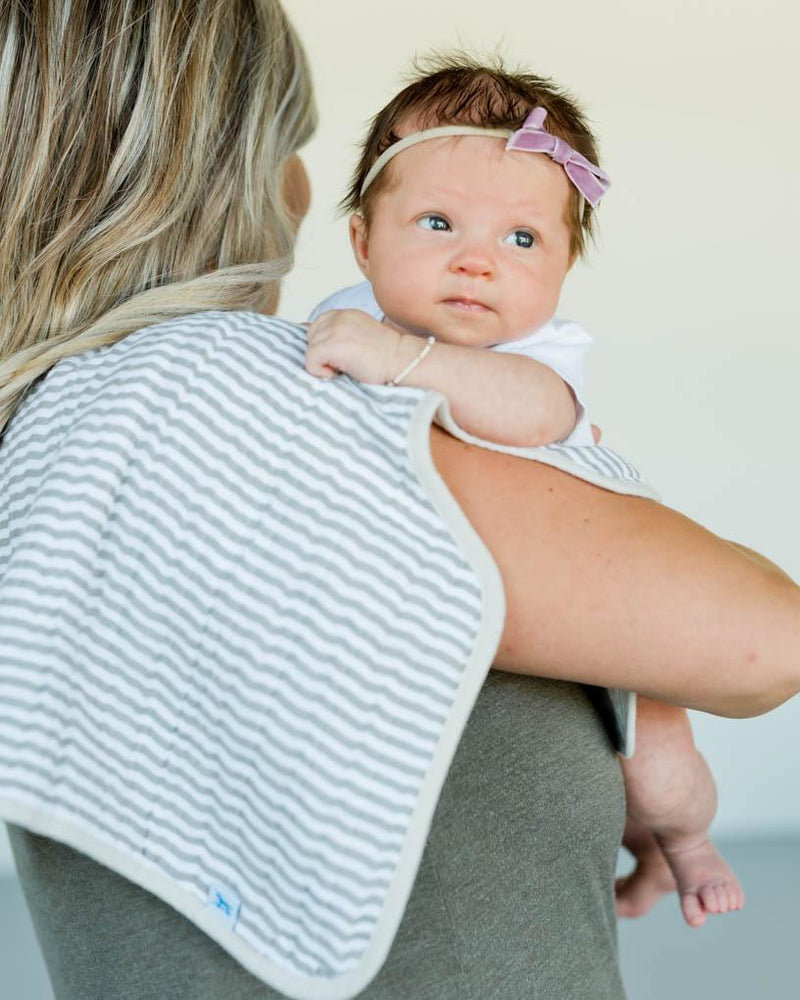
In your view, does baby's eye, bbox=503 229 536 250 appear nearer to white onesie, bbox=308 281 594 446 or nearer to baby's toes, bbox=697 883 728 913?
white onesie, bbox=308 281 594 446

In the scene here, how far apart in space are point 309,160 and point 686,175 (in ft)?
3.42

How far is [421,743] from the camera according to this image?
0.83 meters

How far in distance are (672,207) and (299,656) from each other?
2725 millimetres

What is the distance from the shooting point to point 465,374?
1029mm

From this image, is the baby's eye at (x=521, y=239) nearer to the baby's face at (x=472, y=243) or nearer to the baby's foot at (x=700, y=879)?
the baby's face at (x=472, y=243)

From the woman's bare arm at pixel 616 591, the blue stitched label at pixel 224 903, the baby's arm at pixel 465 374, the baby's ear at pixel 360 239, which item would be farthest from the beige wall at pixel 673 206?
the blue stitched label at pixel 224 903

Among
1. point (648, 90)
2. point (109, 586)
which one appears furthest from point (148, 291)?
point (648, 90)

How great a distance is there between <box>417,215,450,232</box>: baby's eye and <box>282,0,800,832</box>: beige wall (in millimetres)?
1975

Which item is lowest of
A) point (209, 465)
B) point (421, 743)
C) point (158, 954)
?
point (158, 954)

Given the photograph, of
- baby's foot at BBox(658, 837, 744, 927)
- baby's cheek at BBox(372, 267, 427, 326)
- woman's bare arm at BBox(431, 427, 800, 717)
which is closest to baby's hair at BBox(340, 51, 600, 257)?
baby's cheek at BBox(372, 267, 427, 326)

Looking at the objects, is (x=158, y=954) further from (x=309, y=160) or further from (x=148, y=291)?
(x=309, y=160)

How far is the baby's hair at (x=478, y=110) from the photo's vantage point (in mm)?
1310

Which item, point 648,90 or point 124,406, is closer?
point 124,406

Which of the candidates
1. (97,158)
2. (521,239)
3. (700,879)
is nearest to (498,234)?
(521,239)
